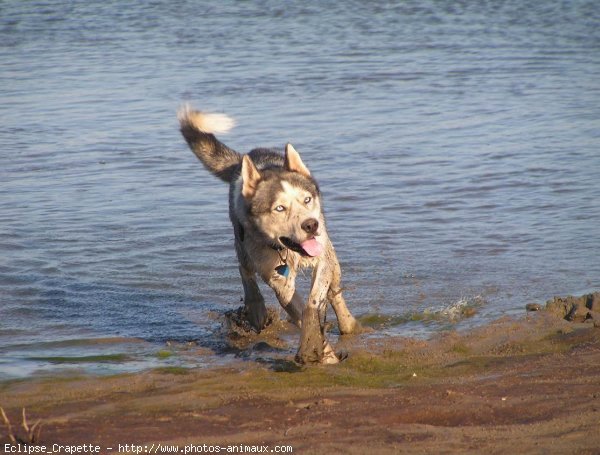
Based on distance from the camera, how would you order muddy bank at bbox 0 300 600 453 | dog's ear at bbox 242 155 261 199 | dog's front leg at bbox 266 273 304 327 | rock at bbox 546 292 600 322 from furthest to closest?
rock at bbox 546 292 600 322 → dog's front leg at bbox 266 273 304 327 → dog's ear at bbox 242 155 261 199 → muddy bank at bbox 0 300 600 453

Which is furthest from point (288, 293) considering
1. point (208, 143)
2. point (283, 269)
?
point (208, 143)

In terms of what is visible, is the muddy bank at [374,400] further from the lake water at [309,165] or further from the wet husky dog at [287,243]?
the lake water at [309,165]

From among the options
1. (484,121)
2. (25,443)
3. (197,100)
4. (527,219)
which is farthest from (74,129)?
(25,443)

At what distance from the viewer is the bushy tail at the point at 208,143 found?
791 centimetres

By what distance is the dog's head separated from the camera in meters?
6.29

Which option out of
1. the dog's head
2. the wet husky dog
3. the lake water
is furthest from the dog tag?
the lake water

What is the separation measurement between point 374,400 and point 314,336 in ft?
3.56

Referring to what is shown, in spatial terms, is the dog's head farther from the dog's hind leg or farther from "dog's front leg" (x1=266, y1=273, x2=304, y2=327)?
the dog's hind leg

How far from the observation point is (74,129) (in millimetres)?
13742

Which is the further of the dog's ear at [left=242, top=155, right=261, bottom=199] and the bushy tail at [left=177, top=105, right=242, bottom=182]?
the bushy tail at [left=177, top=105, right=242, bottom=182]

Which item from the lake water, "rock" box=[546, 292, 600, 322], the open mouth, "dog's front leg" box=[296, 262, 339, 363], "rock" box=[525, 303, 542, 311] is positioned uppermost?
the open mouth

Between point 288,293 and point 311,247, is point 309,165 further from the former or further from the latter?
point 311,247

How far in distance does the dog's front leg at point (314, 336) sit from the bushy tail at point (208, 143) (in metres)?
1.73

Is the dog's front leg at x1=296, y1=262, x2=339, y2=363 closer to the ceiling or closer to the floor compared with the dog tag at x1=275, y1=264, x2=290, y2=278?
closer to the floor
